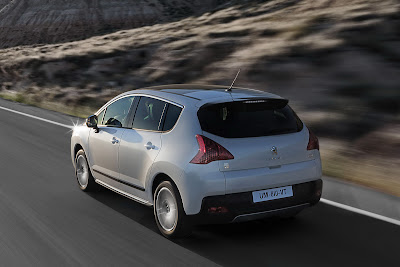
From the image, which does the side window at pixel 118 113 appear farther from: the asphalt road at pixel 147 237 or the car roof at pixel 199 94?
the asphalt road at pixel 147 237

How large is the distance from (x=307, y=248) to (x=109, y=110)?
3269mm

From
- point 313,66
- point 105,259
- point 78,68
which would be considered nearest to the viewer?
point 105,259

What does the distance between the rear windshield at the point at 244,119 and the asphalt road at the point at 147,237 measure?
114 centimetres

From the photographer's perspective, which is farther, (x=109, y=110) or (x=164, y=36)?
(x=164, y=36)

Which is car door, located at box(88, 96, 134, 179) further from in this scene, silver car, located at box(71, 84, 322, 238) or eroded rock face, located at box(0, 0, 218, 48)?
eroded rock face, located at box(0, 0, 218, 48)

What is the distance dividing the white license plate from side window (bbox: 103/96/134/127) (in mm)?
2071

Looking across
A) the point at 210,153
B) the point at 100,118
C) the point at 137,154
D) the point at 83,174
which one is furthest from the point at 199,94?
the point at 83,174

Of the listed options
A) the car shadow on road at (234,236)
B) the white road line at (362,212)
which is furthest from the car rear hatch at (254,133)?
the white road line at (362,212)

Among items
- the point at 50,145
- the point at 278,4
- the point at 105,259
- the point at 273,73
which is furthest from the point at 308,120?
the point at 278,4

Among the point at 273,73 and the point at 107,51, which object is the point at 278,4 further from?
the point at 273,73

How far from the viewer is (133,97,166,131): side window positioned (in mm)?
6117

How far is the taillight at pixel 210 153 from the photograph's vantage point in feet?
17.4

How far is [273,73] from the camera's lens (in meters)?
16.4

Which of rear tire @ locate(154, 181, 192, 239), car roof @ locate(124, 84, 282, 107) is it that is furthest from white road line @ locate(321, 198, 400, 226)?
rear tire @ locate(154, 181, 192, 239)
